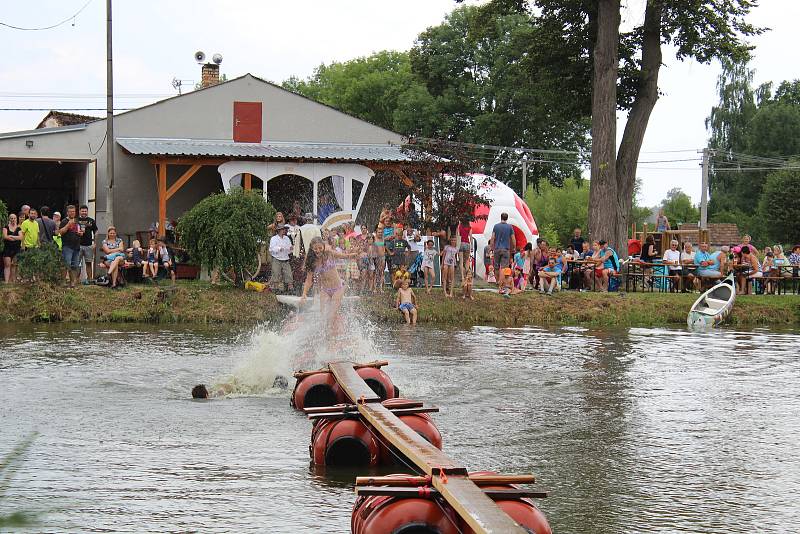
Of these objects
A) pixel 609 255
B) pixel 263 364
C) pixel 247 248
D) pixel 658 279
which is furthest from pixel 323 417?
pixel 658 279

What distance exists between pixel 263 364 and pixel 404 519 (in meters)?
8.30

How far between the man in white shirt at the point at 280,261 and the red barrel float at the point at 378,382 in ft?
42.7

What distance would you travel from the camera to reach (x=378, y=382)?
37.5ft

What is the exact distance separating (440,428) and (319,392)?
1.55 metres

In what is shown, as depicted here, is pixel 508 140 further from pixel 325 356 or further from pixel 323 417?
pixel 323 417

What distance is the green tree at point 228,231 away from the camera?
24703mm

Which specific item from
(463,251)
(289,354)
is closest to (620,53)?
(463,251)

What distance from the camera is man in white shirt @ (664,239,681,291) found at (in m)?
29.8

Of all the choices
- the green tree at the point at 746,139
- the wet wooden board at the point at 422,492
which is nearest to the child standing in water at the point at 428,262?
the wet wooden board at the point at 422,492

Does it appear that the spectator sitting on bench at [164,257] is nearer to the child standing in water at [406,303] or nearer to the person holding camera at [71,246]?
the person holding camera at [71,246]

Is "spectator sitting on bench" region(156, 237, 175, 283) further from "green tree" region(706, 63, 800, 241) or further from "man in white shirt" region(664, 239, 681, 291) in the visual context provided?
"green tree" region(706, 63, 800, 241)

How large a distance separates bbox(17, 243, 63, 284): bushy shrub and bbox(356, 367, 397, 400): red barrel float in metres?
13.0

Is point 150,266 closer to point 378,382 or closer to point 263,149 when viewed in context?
point 263,149

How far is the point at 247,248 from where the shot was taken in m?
24.9
